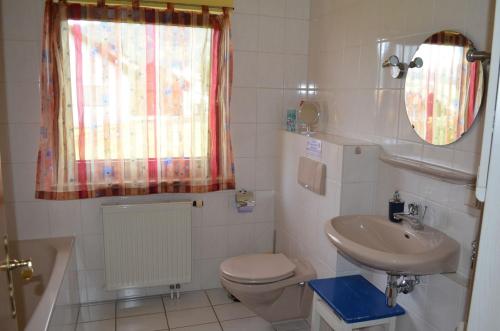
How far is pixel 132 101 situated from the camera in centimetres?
266

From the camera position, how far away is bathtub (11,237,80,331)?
6.24 ft

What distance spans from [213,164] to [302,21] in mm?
1226

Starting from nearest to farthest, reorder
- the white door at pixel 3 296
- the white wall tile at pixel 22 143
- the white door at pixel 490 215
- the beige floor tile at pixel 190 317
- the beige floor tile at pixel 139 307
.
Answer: the white door at pixel 490 215
the white door at pixel 3 296
the white wall tile at pixel 22 143
the beige floor tile at pixel 190 317
the beige floor tile at pixel 139 307

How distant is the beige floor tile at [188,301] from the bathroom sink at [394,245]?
4.63 ft

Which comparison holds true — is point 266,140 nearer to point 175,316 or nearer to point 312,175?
point 312,175

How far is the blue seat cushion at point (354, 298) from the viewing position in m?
1.86

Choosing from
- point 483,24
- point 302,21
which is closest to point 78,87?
point 302,21

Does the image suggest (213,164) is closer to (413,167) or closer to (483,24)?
(413,167)

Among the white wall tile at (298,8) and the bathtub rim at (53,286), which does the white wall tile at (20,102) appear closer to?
the bathtub rim at (53,286)

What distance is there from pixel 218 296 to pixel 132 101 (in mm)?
1535

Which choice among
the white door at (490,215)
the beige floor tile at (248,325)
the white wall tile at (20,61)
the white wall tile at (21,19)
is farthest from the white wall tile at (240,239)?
the white door at (490,215)

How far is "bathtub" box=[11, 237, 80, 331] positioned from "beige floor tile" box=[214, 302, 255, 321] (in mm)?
923

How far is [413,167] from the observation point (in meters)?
1.84

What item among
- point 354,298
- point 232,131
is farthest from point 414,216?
point 232,131
